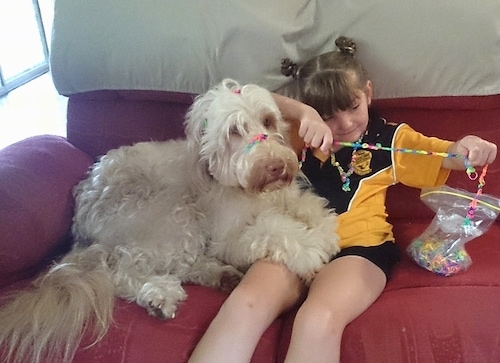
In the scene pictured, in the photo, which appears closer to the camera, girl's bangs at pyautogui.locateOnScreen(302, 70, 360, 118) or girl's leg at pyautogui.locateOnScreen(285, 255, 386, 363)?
girl's leg at pyautogui.locateOnScreen(285, 255, 386, 363)

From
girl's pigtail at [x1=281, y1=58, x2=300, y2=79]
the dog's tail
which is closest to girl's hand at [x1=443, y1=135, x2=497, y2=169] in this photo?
girl's pigtail at [x1=281, y1=58, x2=300, y2=79]

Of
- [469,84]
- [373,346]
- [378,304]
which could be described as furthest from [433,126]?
→ [373,346]

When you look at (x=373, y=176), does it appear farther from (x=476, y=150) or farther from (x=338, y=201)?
(x=476, y=150)

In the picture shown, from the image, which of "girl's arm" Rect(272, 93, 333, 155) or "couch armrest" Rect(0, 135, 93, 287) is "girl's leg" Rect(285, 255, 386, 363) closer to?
"girl's arm" Rect(272, 93, 333, 155)

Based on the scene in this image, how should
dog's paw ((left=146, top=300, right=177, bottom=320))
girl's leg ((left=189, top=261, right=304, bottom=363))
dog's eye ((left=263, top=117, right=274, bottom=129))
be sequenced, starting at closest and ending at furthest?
girl's leg ((left=189, top=261, right=304, bottom=363)) < dog's paw ((left=146, top=300, right=177, bottom=320)) < dog's eye ((left=263, top=117, right=274, bottom=129))

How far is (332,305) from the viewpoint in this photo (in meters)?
1.50

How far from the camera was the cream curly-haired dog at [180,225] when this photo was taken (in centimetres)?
152

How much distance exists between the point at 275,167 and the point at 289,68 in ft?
1.37

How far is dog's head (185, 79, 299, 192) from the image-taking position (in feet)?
5.22

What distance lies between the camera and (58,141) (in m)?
2.08

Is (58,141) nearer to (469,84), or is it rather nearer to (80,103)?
(80,103)

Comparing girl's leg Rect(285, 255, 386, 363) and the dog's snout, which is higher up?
the dog's snout

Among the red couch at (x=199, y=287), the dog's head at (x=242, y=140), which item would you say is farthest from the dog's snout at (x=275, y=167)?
the red couch at (x=199, y=287)

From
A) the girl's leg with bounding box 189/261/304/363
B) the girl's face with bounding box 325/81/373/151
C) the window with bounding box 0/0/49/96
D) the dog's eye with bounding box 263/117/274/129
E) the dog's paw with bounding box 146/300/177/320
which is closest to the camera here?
the girl's leg with bounding box 189/261/304/363
